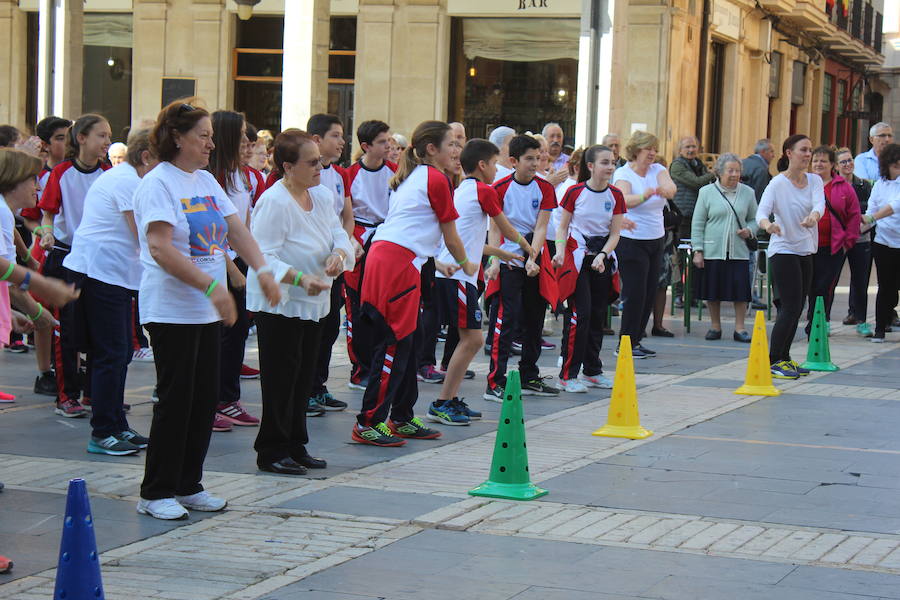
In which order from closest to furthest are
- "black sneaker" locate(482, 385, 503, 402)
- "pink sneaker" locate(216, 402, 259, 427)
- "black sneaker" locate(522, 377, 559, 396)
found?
"pink sneaker" locate(216, 402, 259, 427) < "black sneaker" locate(482, 385, 503, 402) < "black sneaker" locate(522, 377, 559, 396)

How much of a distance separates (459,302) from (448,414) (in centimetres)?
73

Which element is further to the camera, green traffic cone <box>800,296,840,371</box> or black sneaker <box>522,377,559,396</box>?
green traffic cone <box>800,296,840,371</box>

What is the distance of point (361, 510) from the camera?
6.62m

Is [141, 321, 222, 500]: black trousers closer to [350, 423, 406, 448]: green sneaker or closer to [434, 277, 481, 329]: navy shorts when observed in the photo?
[350, 423, 406, 448]: green sneaker

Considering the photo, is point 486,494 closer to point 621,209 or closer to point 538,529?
point 538,529

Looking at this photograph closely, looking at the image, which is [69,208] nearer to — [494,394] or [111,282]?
[111,282]

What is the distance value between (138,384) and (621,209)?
400cm

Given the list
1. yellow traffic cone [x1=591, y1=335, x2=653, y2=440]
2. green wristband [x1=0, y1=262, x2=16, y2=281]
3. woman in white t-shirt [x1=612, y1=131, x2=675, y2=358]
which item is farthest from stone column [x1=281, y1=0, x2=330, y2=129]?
green wristband [x1=0, y1=262, x2=16, y2=281]

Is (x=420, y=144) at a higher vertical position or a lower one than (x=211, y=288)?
higher

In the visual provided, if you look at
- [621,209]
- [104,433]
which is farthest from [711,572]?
[621,209]

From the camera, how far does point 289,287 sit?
7332 mm

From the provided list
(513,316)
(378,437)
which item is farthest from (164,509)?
(513,316)

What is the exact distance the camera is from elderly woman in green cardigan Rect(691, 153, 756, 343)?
1460 cm

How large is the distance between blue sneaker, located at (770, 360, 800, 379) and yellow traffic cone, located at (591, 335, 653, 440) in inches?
127
